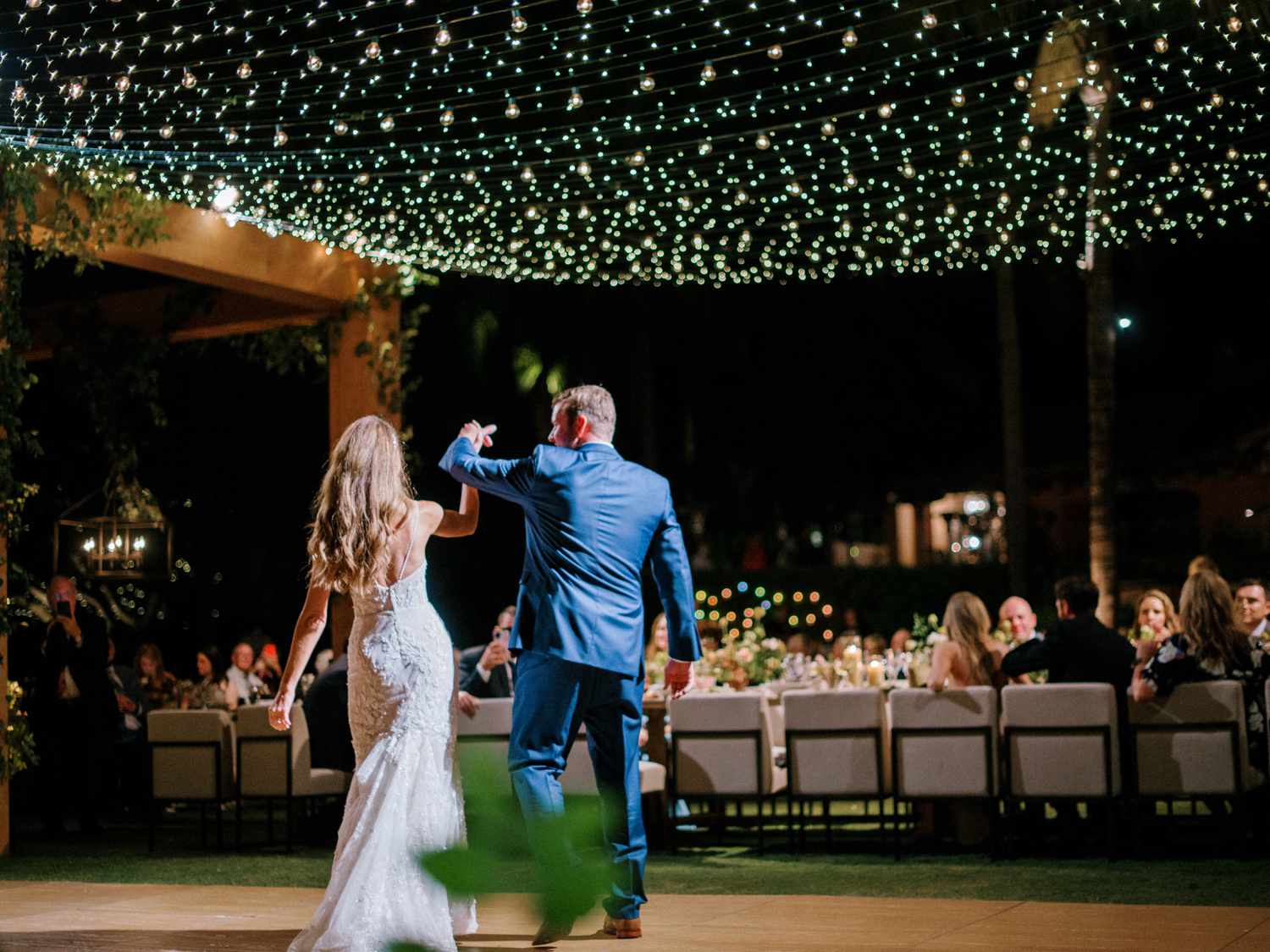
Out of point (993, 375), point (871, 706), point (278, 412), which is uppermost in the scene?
point (993, 375)

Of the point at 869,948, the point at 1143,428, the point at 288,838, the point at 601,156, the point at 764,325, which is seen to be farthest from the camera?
the point at 1143,428

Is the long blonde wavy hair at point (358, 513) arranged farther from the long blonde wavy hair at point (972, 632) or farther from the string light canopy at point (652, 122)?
the long blonde wavy hair at point (972, 632)

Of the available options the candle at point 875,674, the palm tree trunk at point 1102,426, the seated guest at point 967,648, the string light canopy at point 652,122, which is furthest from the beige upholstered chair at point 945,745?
the palm tree trunk at point 1102,426

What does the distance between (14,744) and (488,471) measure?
4730 millimetres

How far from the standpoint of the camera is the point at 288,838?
7.75m

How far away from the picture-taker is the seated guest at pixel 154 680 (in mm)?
11117

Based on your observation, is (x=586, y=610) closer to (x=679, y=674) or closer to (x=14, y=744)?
(x=679, y=674)

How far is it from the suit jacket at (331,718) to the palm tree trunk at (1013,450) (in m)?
11.0

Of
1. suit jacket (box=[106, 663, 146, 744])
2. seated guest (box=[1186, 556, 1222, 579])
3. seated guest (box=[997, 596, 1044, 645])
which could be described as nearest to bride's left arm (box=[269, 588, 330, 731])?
seated guest (box=[1186, 556, 1222, 579])

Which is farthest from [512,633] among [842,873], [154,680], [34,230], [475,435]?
[154,680]

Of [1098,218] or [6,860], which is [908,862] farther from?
[6,860]

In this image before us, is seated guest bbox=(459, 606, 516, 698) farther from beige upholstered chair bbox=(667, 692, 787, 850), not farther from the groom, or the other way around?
the groom

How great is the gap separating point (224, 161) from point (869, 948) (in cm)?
448

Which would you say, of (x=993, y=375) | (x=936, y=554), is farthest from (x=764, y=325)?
(x=936, y=554)
